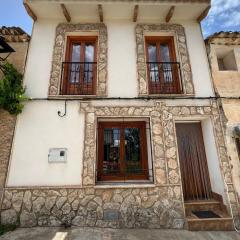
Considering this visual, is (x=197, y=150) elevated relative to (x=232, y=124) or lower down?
lower down

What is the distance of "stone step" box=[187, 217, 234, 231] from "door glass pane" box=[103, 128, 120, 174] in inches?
88.7

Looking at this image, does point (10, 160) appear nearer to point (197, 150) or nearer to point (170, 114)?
point (170, 114)

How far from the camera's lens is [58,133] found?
491 centimetres

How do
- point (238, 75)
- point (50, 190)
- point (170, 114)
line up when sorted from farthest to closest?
point (238, 75), point (170, 114), point (50, 190)

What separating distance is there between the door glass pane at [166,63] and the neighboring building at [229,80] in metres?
1.27

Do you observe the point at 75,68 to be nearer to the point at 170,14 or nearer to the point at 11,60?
the point at 11,60

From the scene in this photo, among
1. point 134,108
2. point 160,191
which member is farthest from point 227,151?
point 134,108

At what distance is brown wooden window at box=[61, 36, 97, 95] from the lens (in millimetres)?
5641

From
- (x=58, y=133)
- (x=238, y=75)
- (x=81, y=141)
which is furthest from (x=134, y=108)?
(x=238, y=75)

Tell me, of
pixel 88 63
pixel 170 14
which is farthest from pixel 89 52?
pixel 170 14

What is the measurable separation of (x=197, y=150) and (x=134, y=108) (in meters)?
2.29

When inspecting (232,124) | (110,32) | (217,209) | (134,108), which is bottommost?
(217,209)

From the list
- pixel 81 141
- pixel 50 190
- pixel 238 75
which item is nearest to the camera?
pixel 50 190

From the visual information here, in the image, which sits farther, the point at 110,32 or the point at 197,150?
the point at 110,32
